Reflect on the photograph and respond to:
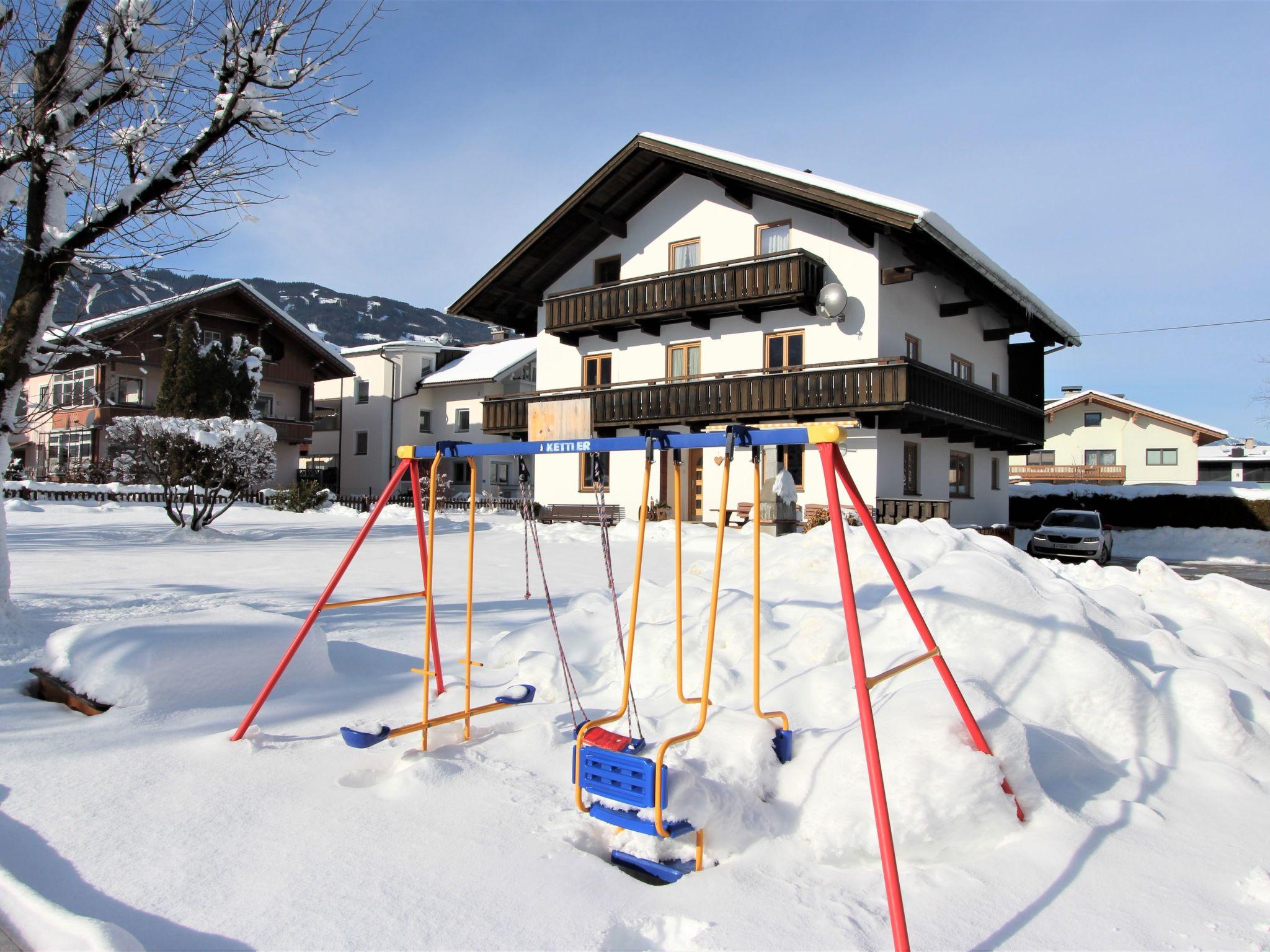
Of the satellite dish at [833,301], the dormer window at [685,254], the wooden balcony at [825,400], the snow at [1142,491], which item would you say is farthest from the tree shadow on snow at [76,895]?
the snow at [1142,491]

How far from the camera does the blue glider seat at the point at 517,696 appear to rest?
527 cm

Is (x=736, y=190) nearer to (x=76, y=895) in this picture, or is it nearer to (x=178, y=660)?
(x=178, y=660)

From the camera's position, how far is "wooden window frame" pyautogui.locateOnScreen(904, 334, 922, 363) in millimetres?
21883

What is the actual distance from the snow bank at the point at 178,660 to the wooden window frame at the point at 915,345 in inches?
743

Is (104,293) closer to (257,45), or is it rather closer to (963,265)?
(257,45)

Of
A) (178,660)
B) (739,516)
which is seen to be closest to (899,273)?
(739,516)

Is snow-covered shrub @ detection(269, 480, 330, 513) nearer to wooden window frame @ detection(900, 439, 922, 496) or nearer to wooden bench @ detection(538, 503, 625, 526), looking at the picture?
wooden bench @ detection(538, 503, 625, 526)

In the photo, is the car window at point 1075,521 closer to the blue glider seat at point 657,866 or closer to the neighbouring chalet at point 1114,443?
the blue glider seat at point 657,866

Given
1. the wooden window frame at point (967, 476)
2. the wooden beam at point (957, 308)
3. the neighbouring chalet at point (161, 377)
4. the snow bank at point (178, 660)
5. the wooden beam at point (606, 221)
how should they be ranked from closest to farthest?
the snow bank at point (178, 660), the wooden beam at point (957, 308), the wooden beam at point (606, 221), the wooden window frame at point (967, 476), the neighbouring chalet at point (161, 377)

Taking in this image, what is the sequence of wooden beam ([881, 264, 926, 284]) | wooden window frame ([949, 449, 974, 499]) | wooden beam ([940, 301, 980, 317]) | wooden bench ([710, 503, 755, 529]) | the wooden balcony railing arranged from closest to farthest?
wooden beam ([881, 264, 926, 284]) < the wooden balcony railing < wooden bench ([710, 503, 755, 529]) < wooden beam ([940, 301, 980, 317]) < wooden window frame ([949, 449, 974, 499])

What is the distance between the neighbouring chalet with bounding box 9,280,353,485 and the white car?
24.9 m

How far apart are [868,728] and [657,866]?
122 centimetres

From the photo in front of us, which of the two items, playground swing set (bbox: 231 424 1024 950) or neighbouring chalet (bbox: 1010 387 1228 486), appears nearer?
playground swing set (bbox: 231 424 1024 950)

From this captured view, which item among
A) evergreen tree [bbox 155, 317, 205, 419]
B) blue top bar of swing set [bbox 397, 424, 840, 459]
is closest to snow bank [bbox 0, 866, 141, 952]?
blue top bar of swing set [bbox 397, 424, 840, 459]
